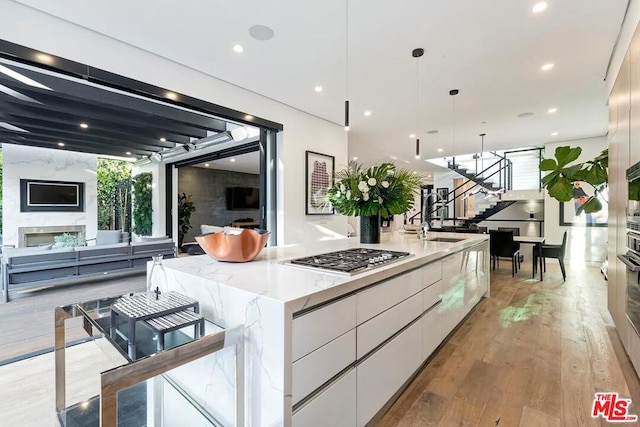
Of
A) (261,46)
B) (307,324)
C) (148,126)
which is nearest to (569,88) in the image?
(261,46)

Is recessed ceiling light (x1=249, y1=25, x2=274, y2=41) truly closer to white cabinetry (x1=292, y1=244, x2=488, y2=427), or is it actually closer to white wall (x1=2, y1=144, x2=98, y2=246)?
white cabinetry (x1=292, y1=244, x2=488, y2=427)

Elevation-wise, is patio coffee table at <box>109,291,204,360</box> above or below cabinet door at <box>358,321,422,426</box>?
above

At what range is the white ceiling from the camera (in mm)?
2418

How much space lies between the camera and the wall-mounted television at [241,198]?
1112 centimetres

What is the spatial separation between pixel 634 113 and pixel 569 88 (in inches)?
92.1

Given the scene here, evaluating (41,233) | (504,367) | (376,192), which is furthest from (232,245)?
(41,233)

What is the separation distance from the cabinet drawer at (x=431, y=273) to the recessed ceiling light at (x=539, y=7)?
88.1 inches

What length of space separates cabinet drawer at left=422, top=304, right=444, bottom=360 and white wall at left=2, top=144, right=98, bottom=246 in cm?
884

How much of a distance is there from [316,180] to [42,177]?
273 inches

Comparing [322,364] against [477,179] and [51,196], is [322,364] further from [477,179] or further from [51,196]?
[477,179]

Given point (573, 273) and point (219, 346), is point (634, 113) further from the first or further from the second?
point (573, 273)

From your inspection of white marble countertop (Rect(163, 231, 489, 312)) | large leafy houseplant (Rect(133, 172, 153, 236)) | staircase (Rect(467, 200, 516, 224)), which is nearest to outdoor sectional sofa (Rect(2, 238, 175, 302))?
large leafy houseplant (Rect(133, 172, 153, 236))

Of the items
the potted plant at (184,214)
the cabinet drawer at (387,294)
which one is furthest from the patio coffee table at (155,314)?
the potted plant at (184,214)

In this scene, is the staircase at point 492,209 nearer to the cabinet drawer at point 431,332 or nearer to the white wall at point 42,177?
the cabinet drawer at point 431,332
